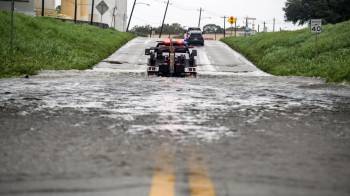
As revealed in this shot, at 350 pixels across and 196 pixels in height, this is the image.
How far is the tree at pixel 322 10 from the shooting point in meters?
59.9

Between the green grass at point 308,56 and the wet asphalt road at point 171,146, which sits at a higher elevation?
the green grass at point 308,56

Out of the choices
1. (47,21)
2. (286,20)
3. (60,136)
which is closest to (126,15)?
(286,20)

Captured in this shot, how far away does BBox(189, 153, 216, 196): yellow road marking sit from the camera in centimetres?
437

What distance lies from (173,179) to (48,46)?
104ft

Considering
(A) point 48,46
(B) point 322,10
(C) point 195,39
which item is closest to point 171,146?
(A) point 48,46

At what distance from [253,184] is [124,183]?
112 centimetres

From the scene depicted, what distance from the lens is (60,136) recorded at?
22.7 feet

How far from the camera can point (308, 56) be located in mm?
34312

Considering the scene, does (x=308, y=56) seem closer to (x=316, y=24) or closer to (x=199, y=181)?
(x=316, y=24)

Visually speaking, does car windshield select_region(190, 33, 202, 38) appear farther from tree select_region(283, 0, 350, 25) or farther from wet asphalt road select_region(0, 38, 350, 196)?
wet asphalt road select_region(0, 38, 350, 196)

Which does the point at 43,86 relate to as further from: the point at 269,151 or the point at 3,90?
the point at 269,151

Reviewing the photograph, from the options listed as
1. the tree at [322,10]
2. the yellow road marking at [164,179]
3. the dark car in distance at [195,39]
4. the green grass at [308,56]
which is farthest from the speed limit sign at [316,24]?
the tree at [322,10]

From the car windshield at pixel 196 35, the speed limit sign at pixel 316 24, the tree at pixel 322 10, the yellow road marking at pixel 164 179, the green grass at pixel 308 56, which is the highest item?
the tree at pixel 322 10

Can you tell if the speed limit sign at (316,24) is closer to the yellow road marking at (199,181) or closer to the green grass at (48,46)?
the green grass at (48,46)
